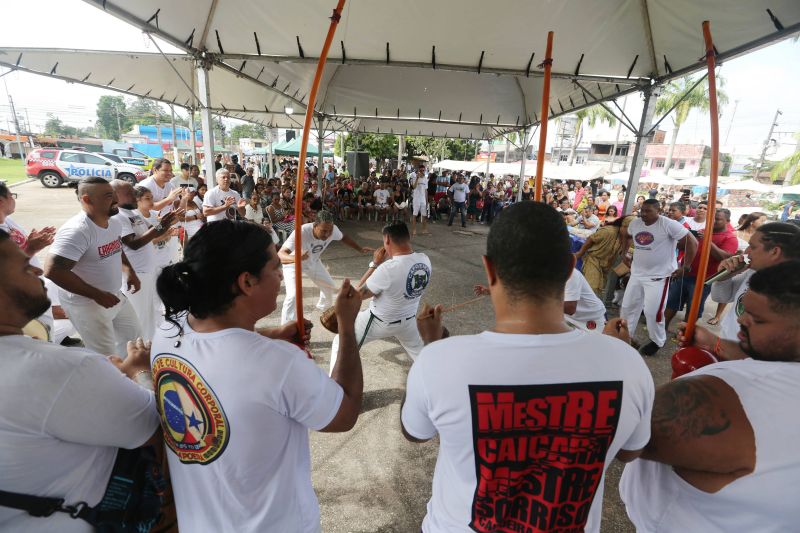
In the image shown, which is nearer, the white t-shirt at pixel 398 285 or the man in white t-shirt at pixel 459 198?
the white t-shirt at pixel 398 285

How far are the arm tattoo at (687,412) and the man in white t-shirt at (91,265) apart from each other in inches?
146

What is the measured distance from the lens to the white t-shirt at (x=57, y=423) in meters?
0.96

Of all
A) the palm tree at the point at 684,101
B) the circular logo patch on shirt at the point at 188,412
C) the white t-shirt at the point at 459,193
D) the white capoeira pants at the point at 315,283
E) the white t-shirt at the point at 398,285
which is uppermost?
the palm tree at the point at 684,101

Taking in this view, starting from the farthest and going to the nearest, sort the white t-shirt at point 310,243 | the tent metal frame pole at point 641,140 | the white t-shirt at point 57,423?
the tent metal frame pole at point 641,140, the white t-shirt at point 310,243, the white t-shirt at point 57,423

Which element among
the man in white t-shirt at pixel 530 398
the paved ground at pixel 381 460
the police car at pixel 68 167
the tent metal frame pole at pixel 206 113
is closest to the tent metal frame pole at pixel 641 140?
the paved ground at pixel 381 460

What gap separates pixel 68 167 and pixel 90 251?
23.9 meters

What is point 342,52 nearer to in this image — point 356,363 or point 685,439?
point 356,363

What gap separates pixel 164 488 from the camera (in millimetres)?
1362

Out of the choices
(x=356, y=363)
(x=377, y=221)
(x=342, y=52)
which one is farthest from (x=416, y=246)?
→ (x=356, y=363)

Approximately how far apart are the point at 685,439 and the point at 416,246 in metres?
10.1

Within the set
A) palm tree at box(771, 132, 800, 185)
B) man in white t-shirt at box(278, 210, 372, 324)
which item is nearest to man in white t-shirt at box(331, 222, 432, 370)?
man in white t-shirt at box(278, 210, 372, 324)

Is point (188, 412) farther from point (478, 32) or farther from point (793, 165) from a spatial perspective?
point (793, 165)

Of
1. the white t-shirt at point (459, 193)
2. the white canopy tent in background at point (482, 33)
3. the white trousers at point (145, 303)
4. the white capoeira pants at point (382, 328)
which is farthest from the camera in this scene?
the white t-shirt at point (459, 193)

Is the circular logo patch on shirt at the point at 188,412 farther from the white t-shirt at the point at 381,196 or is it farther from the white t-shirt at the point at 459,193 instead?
the white t-shirt at the point at 459,193
